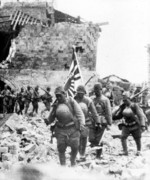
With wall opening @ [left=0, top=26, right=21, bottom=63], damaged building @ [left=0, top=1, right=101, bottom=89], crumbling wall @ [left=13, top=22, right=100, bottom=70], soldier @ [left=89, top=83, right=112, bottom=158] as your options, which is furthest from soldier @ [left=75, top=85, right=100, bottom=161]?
wall opening @ [left=0, top=26, right=21, bottom=63]

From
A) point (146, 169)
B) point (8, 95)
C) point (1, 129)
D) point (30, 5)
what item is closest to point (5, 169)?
point (146, 169)

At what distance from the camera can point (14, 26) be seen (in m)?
22.9

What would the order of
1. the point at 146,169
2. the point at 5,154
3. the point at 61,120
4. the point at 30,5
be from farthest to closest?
the point at 30,5 → the point at 5,154 → the point at 61,120 → the point at 146,169

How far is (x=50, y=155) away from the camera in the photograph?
9773 mm

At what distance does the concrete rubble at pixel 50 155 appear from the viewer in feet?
23.7

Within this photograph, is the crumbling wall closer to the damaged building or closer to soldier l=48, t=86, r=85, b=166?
the damaged building

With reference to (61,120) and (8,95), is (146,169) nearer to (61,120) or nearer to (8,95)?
(61,120)

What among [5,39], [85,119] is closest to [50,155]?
[85,119]

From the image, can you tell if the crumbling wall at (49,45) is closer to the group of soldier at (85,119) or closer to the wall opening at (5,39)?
the wall opening at (5,39)

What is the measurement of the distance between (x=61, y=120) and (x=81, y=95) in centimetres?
133

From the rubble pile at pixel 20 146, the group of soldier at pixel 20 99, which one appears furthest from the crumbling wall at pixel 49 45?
the rubble pile at pixel 20 146

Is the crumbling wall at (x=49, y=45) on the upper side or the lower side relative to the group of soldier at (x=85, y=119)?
upper

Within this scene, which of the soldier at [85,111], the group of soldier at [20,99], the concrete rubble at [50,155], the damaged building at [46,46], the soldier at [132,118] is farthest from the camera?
the damaged building at [46,46]

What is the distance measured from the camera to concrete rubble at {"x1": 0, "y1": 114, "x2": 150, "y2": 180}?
7.21 m
